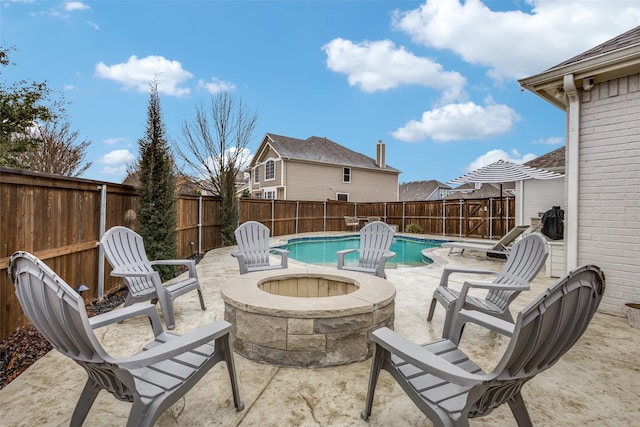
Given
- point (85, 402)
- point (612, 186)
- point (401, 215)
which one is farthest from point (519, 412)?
point (401, 215)

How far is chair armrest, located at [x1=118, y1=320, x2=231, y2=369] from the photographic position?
1503 mm

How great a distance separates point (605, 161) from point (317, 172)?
16.5 meters

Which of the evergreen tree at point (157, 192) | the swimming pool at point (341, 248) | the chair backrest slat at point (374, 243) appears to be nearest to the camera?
the chair backrest slat at point (374, 243)

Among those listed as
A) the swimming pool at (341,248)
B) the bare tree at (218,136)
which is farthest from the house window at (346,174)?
the swimming pool at (341,248)

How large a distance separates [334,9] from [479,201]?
31.4 feet

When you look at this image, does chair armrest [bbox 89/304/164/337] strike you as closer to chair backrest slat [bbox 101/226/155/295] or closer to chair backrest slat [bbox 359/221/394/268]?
chair backrest slat [bbox 101/226/155/295]

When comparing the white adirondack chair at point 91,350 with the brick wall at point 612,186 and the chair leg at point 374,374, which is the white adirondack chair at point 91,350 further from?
the brick wall at point 612,186

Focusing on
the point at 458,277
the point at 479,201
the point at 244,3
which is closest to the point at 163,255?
the point at 458,277

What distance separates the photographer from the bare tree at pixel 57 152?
43.5ft

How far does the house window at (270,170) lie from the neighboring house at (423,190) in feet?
55.6

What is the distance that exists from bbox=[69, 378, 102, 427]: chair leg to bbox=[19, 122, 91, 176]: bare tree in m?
14.6

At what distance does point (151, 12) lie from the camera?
26.1ft

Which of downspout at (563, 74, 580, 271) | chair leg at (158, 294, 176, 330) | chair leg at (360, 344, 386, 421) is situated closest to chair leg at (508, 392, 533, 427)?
chair leg at (360, 344, 386, 421)

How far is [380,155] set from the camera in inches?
909
